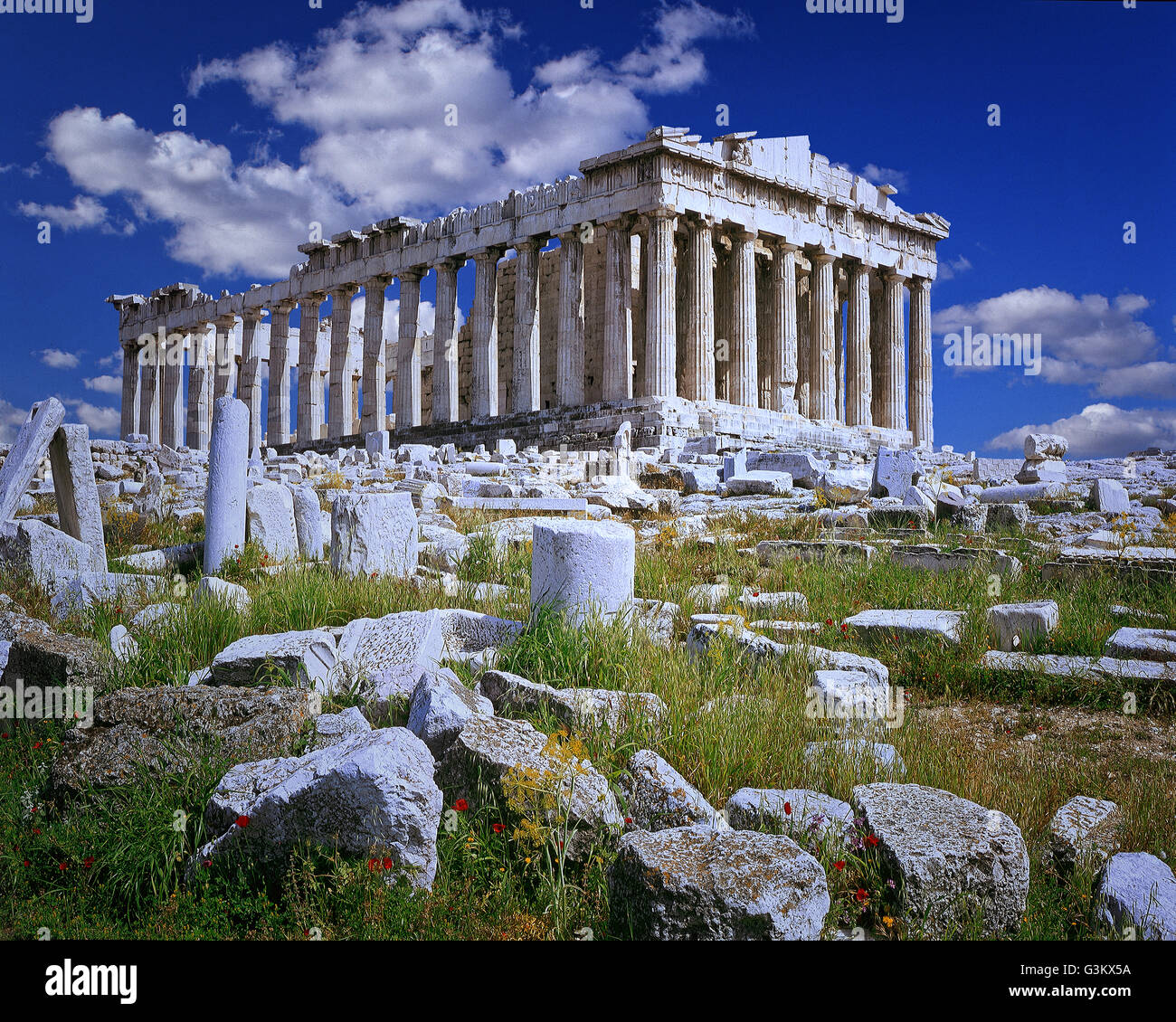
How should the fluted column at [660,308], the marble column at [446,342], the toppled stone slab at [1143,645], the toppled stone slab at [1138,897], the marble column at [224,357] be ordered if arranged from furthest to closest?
the marble column at [224,357], the marble column at [446,342], the fluted column at [660,308], the toppled stone slab at [1143,645], the toppled stone slab at [1138,897]

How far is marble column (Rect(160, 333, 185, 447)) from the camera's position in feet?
146

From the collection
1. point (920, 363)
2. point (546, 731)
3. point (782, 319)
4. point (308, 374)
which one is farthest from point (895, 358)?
point (546, 731)

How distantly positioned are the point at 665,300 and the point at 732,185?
15.7 feet

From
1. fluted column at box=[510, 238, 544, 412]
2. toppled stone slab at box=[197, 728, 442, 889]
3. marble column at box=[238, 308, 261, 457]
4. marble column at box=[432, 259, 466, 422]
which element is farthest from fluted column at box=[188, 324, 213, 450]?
toppled stone slab at box=[197, 728, 442, 889]

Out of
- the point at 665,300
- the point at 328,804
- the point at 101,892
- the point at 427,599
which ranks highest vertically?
the point at 665,300

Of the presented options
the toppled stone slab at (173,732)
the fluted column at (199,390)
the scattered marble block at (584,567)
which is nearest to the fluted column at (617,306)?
the fluted column at (199,390)

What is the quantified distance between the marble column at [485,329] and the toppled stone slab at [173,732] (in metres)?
29.2

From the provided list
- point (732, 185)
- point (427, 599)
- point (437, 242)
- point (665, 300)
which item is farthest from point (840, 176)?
point (427, 599)

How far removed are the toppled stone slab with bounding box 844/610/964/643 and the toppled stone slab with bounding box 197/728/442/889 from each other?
3.97 metres

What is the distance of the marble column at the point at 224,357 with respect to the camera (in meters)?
44.8

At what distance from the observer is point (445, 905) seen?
3.58 metres

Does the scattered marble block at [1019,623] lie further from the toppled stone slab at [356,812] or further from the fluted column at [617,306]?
the fluted column at [617,306]

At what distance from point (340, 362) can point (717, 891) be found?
124 ft
